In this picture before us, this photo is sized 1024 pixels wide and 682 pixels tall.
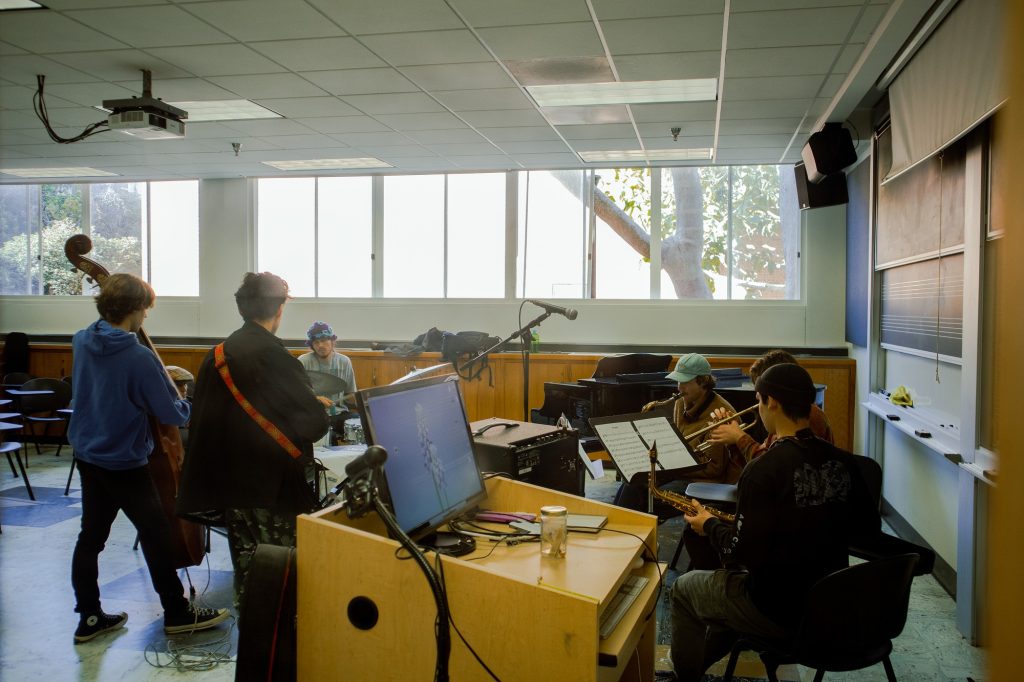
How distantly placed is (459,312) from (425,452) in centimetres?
638

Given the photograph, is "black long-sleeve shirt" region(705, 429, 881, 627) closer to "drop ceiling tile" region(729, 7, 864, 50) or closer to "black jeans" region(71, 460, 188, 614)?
"black jeans" region(71, 460, 188, 614)

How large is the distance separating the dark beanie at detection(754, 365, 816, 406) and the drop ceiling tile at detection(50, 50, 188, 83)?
4.13 metres

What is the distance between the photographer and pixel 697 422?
3850 millimetres

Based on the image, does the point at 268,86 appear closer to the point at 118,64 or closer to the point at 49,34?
the point at 118,64

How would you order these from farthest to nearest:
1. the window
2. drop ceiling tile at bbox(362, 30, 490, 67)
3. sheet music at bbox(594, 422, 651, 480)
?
1. the window
2. drop ceiling tile at bbox(362, 30, 490, 67)
3. sheet music at bbox(594, 422, 651, 480)

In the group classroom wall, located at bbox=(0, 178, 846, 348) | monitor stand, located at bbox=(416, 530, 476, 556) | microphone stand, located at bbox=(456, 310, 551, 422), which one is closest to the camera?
monitor stand, located at bbox=(416, 530, 476, 556)

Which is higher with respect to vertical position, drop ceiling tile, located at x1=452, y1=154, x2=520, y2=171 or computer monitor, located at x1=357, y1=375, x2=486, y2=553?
drop ceiling tile, located at x1=452, y1=154, x2=520, y2=171

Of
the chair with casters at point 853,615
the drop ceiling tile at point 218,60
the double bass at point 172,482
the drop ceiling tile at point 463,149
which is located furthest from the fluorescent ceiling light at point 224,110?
the chair with casters at point 853,615

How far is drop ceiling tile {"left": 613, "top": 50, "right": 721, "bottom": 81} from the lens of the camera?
4.39 meters

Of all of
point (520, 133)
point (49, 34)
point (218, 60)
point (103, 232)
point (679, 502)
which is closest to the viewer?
point (679, 502)

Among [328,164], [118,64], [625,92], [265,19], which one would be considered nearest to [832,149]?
[625,92]

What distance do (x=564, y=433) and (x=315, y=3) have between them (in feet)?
8.35

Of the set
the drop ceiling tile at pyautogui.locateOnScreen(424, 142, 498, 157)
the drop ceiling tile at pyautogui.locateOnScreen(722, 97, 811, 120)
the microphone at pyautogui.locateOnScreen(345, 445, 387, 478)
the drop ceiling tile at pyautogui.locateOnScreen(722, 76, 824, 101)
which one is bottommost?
the microphone at pyautogui.locateOnScreen(345, 445, 387, 478)

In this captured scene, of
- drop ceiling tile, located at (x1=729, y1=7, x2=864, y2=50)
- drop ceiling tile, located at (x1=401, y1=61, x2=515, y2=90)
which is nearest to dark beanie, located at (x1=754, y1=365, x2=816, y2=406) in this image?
drop ceiling tile, located at (x1=729, y1=7, x2=864, y2=50)
